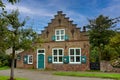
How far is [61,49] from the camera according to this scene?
3462 cm

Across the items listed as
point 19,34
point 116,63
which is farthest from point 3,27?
point 116,63

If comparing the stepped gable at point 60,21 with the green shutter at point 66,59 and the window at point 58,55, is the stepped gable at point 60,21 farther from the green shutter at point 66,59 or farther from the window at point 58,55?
the green shutter at point 66,59

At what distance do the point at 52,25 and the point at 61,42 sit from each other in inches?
118

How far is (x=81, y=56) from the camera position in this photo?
108 feet

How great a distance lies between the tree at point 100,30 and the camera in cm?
3244

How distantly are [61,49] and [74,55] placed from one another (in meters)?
2.31

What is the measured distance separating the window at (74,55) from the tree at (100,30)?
2670 millimetres

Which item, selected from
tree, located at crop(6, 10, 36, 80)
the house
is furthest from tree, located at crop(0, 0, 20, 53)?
the house

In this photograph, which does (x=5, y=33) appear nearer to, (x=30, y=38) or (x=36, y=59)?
(x=30, y=38)

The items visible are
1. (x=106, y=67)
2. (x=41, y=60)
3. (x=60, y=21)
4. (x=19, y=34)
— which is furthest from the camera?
(x=41, y=60)

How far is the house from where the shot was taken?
33250 millimetres

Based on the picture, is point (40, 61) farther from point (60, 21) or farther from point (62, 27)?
point (60, 21)

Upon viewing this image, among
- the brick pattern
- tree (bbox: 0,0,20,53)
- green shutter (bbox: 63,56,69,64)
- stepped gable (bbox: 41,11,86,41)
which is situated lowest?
the brick pattern

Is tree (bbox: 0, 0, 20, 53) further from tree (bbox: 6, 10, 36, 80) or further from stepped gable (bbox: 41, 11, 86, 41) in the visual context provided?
stepped gable (bbox: 41, 11, 86, 41)
